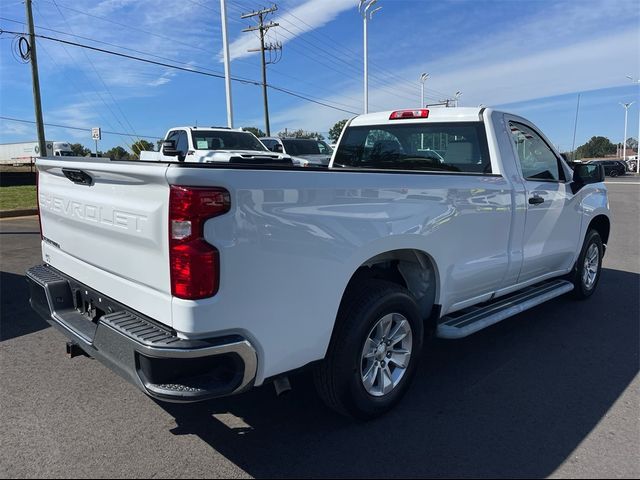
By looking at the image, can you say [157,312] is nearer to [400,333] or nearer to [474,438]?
→ [400,333]

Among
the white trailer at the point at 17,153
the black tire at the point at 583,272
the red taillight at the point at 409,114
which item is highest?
the white trailer at the point at 17,153

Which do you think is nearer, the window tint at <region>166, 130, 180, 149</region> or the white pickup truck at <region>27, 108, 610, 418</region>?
the white pickup truck at <region>27, 108, 610, 418</region>

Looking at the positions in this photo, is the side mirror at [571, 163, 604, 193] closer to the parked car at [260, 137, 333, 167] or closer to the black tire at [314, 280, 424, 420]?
the black tire at [314, 280, 424, 420]

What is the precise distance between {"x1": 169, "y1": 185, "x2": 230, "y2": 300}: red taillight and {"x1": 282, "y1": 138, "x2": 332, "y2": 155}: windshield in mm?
16392

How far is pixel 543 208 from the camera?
4.60 metres

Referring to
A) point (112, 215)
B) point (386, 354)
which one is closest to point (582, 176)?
point (386, 354)

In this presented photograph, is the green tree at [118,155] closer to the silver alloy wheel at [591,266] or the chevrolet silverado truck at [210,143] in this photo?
the chevrolet silverado truck at [210,143]

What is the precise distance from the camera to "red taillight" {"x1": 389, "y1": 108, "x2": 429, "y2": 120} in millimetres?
4668

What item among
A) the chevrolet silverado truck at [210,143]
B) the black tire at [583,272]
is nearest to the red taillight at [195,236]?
the black tire at [583,272]

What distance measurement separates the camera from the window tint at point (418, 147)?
4.30 m

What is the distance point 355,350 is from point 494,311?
172cm

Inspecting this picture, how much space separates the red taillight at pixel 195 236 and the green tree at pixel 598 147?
12284 centimetres

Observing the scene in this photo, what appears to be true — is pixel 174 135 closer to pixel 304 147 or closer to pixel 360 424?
pixel 304 147

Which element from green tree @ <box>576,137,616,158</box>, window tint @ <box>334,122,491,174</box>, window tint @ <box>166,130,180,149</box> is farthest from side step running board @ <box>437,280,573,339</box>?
green tree @ <box>576,137,616,158</box>
